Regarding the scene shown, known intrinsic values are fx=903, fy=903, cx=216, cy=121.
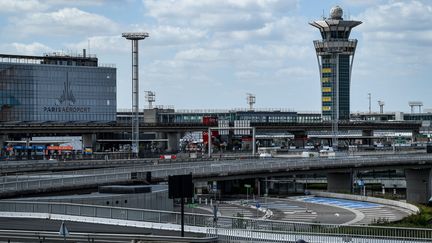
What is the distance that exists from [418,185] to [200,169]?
4746 cm

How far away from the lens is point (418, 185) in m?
141

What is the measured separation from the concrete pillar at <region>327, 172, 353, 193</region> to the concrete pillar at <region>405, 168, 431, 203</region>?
30.4 feet

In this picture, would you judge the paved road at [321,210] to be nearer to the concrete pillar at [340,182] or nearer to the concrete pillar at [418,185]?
the concrete pillar at [340,182]

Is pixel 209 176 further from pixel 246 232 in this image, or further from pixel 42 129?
pixel 42 129

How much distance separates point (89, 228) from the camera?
175 feet

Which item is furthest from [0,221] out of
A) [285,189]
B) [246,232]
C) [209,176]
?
[285,189]

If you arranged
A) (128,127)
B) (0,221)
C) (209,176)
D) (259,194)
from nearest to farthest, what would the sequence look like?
(0,221), (209,176), (259,194), (128,127)

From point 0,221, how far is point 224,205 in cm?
5740

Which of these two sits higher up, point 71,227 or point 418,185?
point 71,227

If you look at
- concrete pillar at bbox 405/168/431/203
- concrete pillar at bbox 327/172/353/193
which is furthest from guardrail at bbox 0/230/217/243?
concrete pillar at bbox 405/168/431/203

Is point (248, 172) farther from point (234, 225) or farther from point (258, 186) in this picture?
point (234, 225)

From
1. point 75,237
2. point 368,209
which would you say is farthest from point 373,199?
point 75,237

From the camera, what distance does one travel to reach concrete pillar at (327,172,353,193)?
136m

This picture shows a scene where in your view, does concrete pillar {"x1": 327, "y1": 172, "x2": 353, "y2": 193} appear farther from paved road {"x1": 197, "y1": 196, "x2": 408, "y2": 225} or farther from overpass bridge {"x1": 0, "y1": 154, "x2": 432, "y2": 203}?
paved road {"x1": 197, "y1": 196, "x2": 408, "y2": 225}
